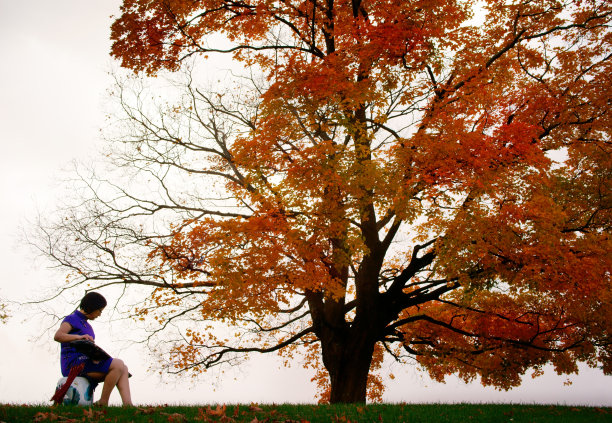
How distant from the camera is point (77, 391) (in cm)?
622

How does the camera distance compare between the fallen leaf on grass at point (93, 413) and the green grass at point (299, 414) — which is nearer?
the fallen leaf on grass at point (93, 413)

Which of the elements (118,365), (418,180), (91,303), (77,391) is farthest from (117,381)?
(418,180)

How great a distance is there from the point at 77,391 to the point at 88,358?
1.56 feet

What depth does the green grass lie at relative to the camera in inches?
232

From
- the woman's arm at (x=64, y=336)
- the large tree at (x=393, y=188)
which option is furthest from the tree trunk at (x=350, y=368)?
the woman's arm at (x=64, y=336)

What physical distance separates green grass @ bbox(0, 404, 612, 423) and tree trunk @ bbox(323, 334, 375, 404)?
3132mm

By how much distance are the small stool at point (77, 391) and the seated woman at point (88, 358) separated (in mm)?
77

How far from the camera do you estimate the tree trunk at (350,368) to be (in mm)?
12602


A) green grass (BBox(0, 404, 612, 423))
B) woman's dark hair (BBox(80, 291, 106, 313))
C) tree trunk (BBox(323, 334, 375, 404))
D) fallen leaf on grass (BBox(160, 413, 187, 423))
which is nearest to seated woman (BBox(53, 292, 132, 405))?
woman's dark hair (BBox(80, 291, 106, 313))

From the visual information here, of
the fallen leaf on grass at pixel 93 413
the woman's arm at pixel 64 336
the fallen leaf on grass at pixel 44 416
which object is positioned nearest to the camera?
the fallen leaf on grass at pixel 44 416

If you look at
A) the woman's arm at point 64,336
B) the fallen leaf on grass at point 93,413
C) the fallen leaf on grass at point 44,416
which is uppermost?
the woman's arm at point 64,336

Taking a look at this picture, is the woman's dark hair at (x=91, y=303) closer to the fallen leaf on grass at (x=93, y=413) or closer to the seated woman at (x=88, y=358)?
the seated woman at (x=88, y=358)

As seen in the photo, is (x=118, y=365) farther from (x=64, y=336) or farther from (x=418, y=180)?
(x=418, y=180)

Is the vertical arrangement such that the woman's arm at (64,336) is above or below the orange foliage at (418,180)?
below
